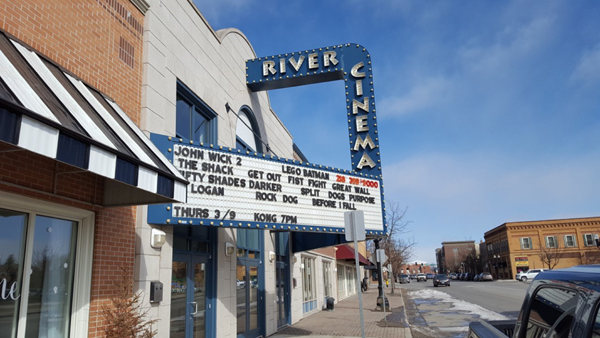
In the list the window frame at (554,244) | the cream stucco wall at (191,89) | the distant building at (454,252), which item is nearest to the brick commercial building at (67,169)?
the cream stucco wall at (191,89)

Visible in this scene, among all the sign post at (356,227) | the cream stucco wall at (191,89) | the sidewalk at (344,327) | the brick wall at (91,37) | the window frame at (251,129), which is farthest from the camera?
the sidewalk at (344,327)

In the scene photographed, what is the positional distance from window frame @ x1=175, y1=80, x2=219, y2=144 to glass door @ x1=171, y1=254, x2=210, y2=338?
2629mm

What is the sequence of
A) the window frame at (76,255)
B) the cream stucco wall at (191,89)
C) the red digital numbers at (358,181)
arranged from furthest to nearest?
the red digital numbers at (358,181), the cream stucco wall at (191,89), the window frame at (76,255)

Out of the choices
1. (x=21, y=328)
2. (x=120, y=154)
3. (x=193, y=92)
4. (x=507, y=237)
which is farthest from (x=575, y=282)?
(x=507, y=237)

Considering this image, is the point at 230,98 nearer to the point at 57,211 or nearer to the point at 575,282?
the point at 57,211

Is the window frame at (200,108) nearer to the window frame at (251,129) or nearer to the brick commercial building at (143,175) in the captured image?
the brick commercial building at (143,175)

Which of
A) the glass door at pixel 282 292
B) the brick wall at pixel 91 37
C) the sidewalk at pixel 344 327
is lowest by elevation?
the sidewalk at pixel 344 327

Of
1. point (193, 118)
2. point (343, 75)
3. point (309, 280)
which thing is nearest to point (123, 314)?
point (193, 118)

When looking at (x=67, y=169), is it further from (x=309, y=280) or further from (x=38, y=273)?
(x=309, y=280)

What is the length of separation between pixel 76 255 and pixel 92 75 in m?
2.74

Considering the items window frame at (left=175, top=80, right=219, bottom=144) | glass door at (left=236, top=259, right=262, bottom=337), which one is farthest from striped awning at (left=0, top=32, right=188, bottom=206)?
glass door at (left=236, top=259, right=262, bottom=337)

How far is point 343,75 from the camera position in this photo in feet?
46.4

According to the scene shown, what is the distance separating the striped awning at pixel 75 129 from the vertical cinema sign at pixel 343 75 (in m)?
7.51

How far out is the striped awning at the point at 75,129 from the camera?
3.68m
